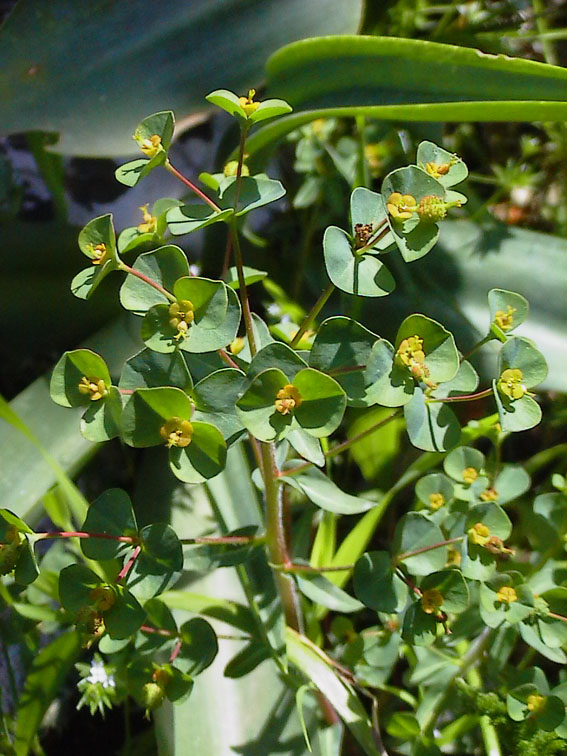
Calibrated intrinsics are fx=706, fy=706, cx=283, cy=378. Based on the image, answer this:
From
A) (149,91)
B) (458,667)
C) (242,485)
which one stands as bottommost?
(458,667)

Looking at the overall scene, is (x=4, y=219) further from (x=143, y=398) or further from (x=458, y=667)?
(x=458, y=667)

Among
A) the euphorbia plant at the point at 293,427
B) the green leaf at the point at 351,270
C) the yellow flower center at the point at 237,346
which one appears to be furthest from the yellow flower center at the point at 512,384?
the yellow flower center at the point at 237,346

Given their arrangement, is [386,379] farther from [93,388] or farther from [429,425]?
[93,388]

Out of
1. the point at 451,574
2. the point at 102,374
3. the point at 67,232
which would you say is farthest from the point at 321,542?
the point at 67,232

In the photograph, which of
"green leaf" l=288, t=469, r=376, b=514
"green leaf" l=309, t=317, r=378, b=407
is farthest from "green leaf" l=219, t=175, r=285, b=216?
"green leaf" l=288, t=469, r=376, b=514

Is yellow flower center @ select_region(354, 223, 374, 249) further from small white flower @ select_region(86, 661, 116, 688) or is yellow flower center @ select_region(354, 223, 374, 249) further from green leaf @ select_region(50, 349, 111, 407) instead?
small white flower @ select_region(86, 661, 116, 688)
